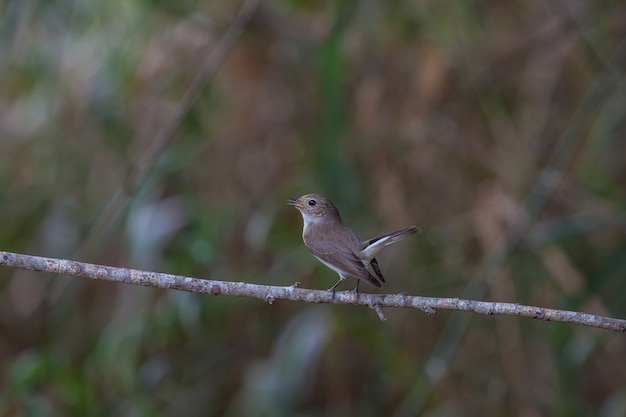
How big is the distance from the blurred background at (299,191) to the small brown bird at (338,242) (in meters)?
0.50

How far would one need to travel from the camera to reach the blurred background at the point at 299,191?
17.1 ft

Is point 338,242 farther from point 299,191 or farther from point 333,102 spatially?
point 299,191

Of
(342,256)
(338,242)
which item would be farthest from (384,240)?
(338,242)

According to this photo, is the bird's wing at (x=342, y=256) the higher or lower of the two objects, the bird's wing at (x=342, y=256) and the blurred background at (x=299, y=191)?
the higher

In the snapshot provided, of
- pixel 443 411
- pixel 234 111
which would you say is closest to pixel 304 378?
pixel 443 411

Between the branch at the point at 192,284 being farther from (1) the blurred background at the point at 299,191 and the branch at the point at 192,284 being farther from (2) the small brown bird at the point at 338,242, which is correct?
(1) the blurred background at the point at 299,191

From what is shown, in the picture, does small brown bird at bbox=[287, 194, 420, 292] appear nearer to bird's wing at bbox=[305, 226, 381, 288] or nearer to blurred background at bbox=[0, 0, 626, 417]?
bird's wing at bbox=[305, 226, 381, 288]

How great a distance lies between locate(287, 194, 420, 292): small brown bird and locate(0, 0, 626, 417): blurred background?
0.50m

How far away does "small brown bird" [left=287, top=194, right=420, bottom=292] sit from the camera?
3.43m

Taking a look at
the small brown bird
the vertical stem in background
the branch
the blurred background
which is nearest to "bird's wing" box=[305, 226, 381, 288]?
the small brown bird

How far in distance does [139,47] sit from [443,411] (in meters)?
3.20

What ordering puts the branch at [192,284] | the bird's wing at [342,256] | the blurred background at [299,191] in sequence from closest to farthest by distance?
the branch at [192,284], the bird's wing at [342,256], the blurred background at [299,191]

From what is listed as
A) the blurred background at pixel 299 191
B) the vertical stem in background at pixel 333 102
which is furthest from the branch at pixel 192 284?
the blurred background at pixel 299 191

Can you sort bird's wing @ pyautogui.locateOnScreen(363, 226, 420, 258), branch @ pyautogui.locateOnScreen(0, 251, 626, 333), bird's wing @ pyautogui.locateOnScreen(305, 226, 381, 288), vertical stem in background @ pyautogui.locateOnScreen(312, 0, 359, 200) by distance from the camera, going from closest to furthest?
1. branch @ pyautogui.locateOnScreen(0, 251, 626, 333)
2. bird's wing @ pyautogui.locateOnScreen(363, 226, 420, 258)
3. bird's wing @ pyautogui.locateOnScreen(305, 226, 381, 288)
4. vertical stem in background @ pyautogui.locateOnScreen(312, 0, 359, 200)
